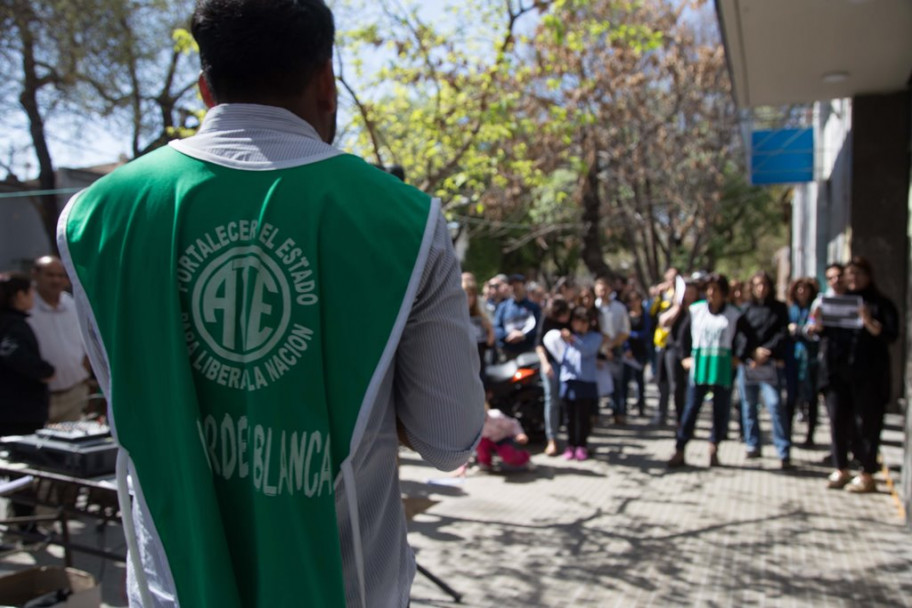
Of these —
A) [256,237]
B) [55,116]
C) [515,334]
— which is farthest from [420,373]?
[55,116]

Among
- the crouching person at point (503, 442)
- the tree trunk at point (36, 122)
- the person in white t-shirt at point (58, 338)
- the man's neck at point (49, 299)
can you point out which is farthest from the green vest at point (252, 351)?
the tree trunk at point (36, 122)

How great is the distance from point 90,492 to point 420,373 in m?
3.09

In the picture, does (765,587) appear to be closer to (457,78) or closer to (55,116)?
(457,78)

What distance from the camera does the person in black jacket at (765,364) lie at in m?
7.86

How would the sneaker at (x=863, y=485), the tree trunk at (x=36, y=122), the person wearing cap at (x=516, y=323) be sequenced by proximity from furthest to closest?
1. the tree trunk at (x=36, y=122)
2. the person wearing cap at (x=516, y=323)
3. the sneaker at (x=863, y=485)

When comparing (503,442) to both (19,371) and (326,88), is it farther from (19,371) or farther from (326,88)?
(326,88)

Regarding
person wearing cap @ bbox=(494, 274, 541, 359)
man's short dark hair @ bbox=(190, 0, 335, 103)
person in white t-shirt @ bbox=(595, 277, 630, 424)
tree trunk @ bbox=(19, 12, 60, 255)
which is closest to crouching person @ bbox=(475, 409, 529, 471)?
person wearing cap @ bbox=(494, 274, 541, 359)

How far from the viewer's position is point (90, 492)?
390 centimetres

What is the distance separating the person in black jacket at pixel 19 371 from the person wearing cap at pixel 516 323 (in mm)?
5635

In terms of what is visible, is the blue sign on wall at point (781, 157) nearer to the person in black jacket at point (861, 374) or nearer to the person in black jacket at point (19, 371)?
the person in black jacket at point (861, 374)

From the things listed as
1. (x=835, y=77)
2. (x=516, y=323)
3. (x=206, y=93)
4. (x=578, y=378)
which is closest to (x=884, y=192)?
(x=835, y=77)

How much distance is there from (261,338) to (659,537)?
16.7 ft

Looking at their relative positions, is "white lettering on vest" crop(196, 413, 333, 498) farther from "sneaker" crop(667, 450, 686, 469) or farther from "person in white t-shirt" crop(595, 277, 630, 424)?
"person in white t-shirt" crop(595, 277, 630, 424)

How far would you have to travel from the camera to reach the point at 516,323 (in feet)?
33.9
